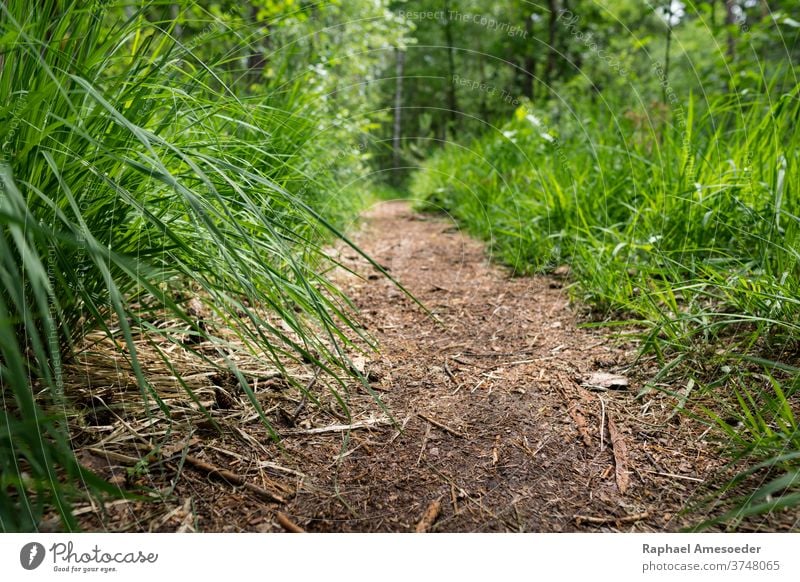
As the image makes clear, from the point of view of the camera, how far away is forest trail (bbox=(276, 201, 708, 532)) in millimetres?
732

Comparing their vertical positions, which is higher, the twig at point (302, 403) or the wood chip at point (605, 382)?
the twig at point (302, 403)

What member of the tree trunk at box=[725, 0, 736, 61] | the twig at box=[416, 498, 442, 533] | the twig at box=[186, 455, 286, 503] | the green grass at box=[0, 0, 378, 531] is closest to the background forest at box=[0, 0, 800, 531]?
the green grass at box=[0, 0, 378, 531]

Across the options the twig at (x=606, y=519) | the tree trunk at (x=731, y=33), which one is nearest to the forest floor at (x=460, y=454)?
the twig at (x=606, y=519)

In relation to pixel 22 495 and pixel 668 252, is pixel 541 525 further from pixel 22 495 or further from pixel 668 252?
pixel 668 252

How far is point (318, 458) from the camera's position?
32.9 inches

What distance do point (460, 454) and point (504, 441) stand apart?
97 mm

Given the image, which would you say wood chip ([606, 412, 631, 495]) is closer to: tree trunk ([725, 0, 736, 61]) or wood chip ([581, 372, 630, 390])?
wood chip ([581, 372, 630, 390])
